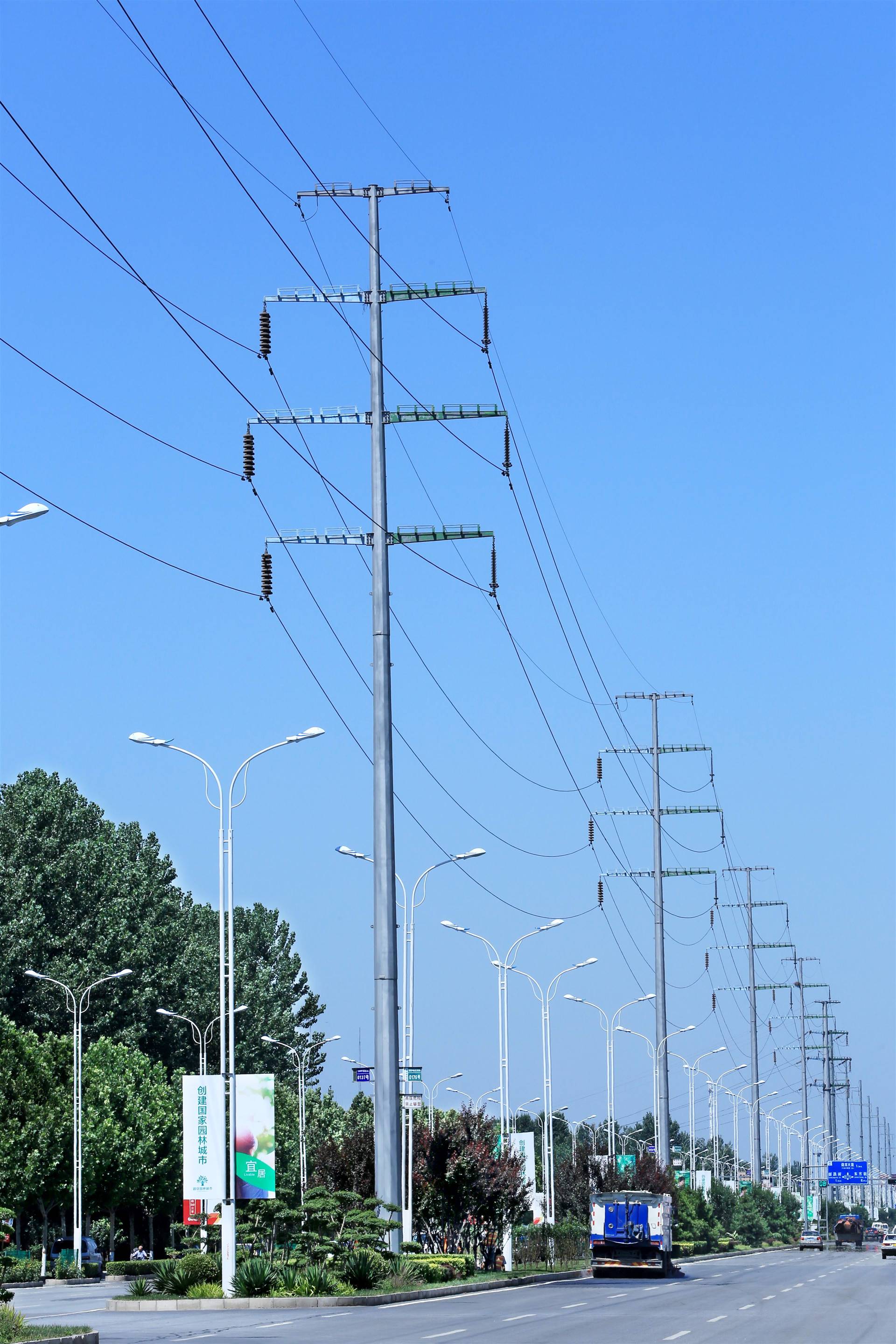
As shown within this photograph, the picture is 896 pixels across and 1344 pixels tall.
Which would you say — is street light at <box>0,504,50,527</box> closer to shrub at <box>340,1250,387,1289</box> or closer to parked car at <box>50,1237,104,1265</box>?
shrub at <box>340,1250,387,1289</box>

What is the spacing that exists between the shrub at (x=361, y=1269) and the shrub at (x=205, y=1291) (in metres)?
2.46

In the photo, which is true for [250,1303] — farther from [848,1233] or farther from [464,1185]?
[848,1233]

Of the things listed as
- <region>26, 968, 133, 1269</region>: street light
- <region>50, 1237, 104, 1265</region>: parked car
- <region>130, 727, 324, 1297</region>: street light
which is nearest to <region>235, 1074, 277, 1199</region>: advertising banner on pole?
<region>130, 727, 324, 1297</region>: street light

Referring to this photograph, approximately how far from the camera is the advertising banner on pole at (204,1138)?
34.8 meters

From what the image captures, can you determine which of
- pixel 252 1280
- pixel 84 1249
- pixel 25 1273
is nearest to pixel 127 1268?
pixel 84 1249

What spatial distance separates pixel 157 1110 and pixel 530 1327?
164ft

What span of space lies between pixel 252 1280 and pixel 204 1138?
2.71m

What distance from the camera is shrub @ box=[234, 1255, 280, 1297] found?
34406 millimetres

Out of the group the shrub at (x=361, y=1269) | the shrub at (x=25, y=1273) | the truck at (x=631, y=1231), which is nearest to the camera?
the shrub at (x=361, y=1269)

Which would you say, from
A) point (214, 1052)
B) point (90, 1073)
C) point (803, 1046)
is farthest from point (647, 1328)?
point (803, 1046)

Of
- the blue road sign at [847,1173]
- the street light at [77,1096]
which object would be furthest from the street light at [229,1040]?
the blue road sign at [847,1173]

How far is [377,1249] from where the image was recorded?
1474 inches

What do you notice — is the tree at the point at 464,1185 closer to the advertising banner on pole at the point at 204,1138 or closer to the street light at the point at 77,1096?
the advertising banner on pole at the point at 204,1138

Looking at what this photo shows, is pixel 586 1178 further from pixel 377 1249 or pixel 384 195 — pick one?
pixel 384 195
